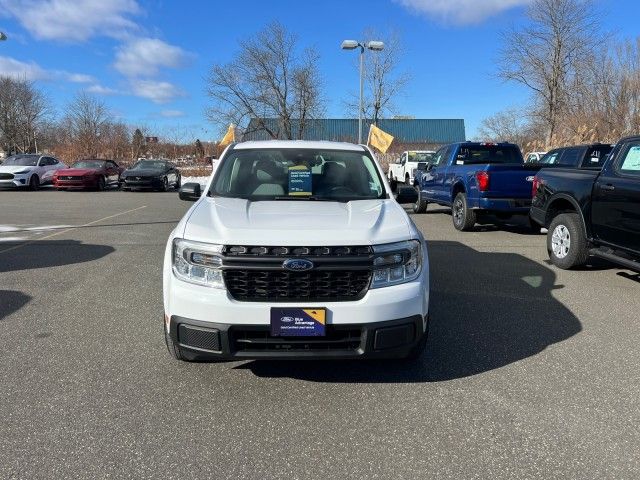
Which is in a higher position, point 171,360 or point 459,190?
point 459,190

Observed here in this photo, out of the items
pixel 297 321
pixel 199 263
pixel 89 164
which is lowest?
pixel 297 321

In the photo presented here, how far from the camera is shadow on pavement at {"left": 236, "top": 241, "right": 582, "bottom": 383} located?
3809mm

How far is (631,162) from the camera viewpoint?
6.06 meters

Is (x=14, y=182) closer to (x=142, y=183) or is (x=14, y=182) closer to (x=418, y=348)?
(x=142, y=183)

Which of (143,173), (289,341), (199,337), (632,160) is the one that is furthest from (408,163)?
(199,337)

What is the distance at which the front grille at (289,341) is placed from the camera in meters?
3.23

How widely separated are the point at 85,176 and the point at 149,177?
283 centimetres

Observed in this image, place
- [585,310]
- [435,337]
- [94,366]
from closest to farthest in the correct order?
1. [94,366]
2. [435,337]
3. [585,310]

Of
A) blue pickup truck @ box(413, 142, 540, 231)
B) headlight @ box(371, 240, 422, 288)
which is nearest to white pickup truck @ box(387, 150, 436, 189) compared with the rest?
blue pickup truck @ box(413, 142, 540, 231)

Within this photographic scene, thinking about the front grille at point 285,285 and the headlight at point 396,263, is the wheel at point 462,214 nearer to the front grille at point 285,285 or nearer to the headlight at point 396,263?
the headlight at point 396,263

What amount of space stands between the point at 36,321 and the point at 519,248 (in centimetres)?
763

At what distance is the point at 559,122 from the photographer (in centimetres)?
3250

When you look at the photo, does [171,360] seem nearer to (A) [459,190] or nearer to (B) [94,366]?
(B) [94,366]

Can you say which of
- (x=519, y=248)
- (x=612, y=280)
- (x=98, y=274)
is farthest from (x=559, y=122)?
(x=98, y=274)
